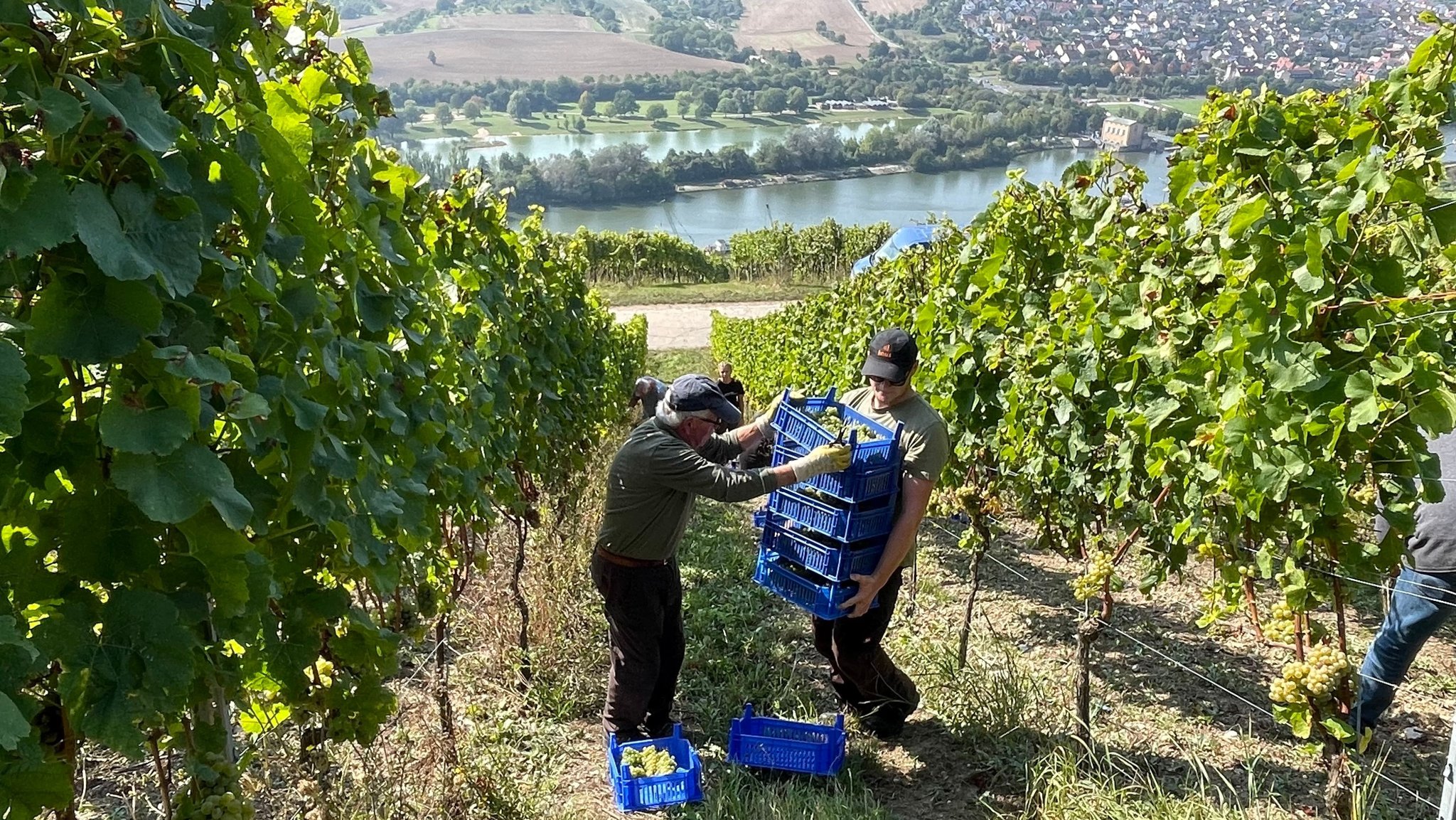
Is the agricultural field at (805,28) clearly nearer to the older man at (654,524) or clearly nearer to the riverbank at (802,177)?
the riverbank at (802,177)

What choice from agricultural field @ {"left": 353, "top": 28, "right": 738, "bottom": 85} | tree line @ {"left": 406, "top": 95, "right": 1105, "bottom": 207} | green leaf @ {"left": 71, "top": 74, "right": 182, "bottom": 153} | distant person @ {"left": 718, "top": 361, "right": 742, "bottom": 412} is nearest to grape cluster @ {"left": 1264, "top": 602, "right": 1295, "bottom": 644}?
green leaf @ {"left": 71, "top": 74, "right": 182, "bottom": 153}

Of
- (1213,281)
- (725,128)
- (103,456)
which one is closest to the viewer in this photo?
(103,456)

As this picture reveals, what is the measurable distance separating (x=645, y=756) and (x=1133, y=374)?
222 centimetres

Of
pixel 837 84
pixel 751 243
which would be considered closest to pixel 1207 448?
pixel 751 243

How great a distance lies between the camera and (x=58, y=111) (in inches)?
44.1

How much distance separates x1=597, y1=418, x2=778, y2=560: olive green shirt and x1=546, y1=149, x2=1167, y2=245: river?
3695cm

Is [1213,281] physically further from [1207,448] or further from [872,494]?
[872,494]

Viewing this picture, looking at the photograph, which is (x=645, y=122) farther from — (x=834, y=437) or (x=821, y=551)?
(x=821, y=551)

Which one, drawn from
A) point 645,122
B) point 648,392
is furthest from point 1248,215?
point 645,122

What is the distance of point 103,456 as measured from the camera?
1.36 metres

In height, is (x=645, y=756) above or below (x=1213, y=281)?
below

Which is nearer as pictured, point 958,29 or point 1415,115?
point 1415,115

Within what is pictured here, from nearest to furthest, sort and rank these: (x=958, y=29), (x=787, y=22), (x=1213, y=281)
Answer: (x=1213, y=281) → (x=958, y=29) → (x=787, y=22)

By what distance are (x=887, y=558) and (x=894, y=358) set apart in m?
0.74
